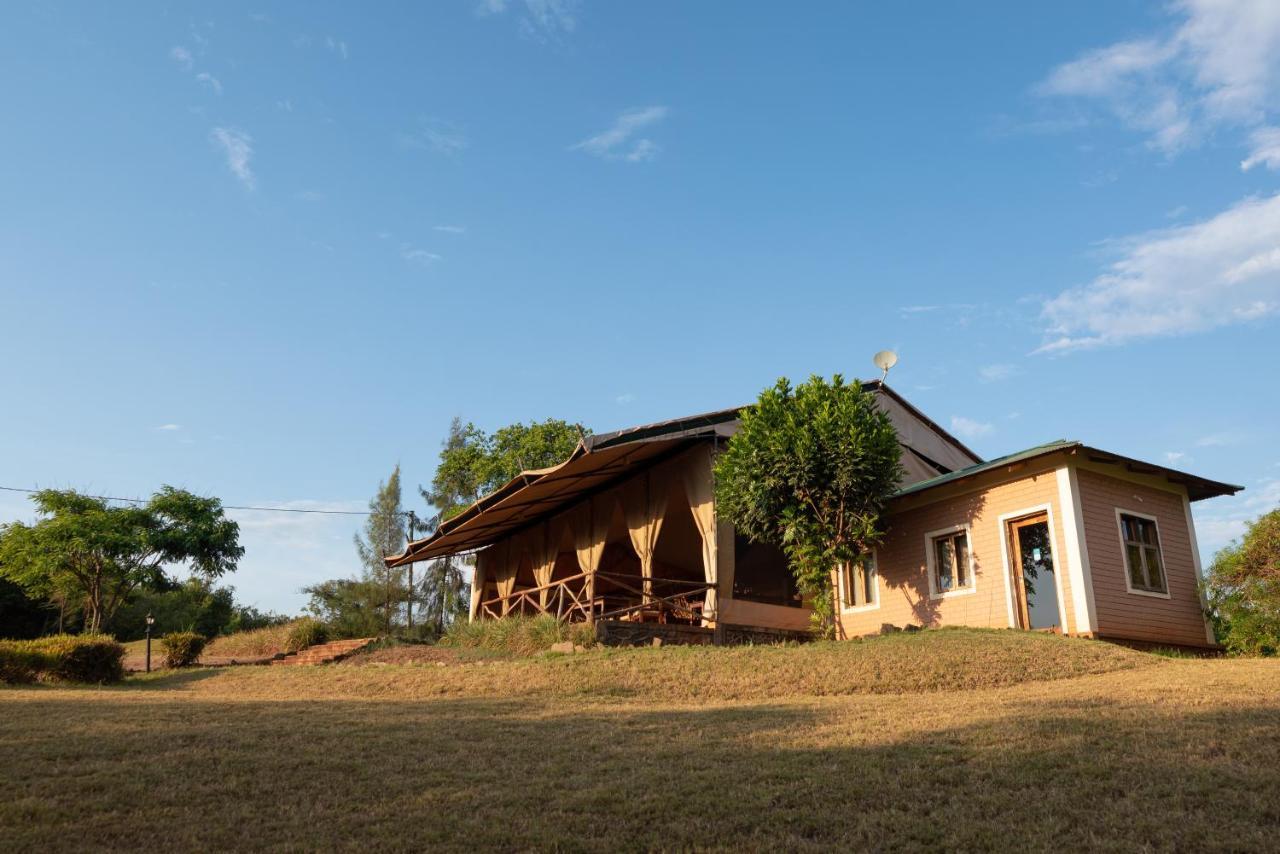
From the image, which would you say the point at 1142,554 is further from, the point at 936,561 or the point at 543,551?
the point at 543,551

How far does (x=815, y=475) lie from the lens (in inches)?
645

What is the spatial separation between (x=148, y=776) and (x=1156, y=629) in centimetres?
1500

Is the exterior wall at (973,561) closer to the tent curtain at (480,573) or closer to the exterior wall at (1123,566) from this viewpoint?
the exterior wall at (1123,566)

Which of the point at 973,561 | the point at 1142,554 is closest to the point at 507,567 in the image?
the point at 973,561

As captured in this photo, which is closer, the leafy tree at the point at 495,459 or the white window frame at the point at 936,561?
the white window frame at the point at 936,561

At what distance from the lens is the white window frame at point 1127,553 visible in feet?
50.9

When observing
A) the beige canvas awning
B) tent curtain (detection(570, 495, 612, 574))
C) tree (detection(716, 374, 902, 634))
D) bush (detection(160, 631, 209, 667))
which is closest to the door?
tree (detection(716, 374, 902, 634))

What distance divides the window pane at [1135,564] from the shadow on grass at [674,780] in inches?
261

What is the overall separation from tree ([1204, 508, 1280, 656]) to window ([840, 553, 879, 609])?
19.5 feet

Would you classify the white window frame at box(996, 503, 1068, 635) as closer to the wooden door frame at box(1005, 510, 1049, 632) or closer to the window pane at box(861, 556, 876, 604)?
the wooden door frame at box(1005, 510, 1049, 632)

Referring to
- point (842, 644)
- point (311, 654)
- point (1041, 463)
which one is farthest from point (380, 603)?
point (1041, 463)

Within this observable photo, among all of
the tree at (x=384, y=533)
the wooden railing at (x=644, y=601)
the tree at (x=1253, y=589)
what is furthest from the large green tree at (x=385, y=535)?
the tree at (x=1253, y=589)

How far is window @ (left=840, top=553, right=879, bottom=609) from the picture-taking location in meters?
18.6

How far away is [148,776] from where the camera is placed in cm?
781
